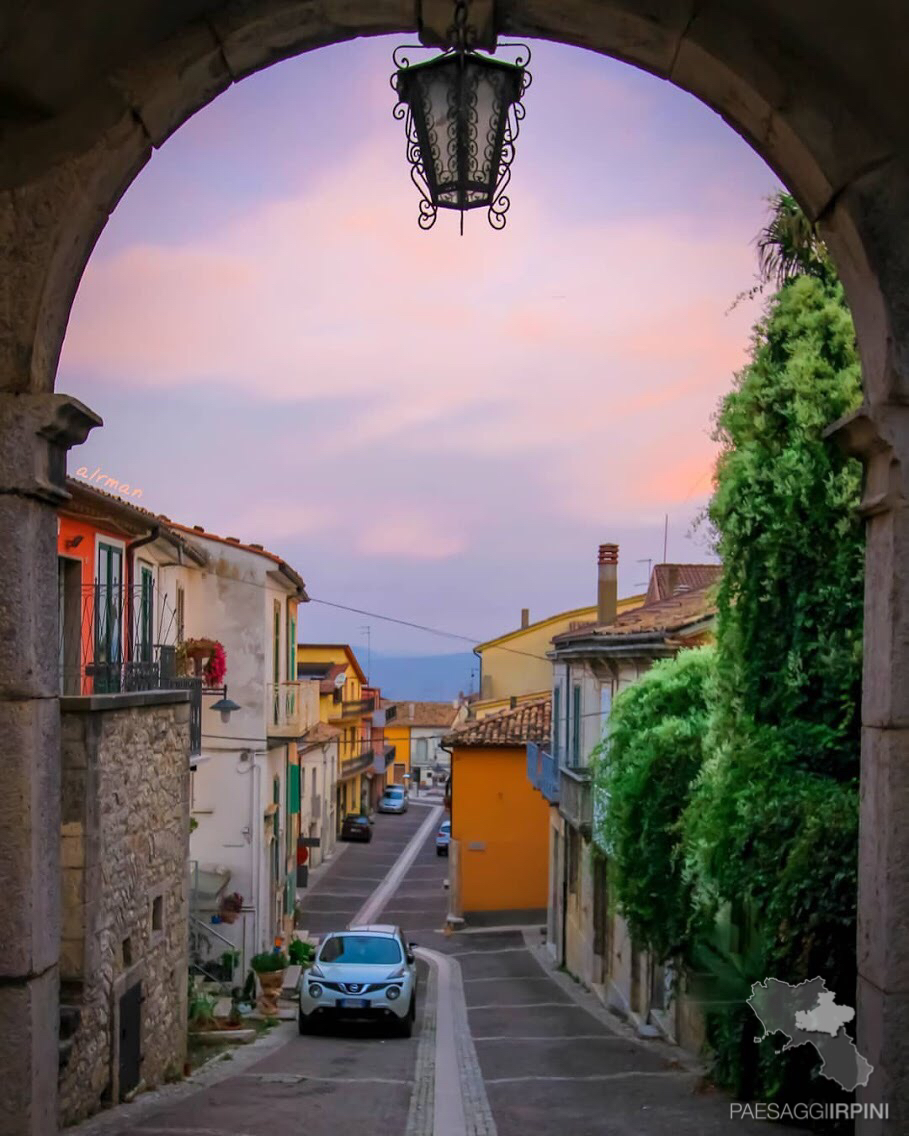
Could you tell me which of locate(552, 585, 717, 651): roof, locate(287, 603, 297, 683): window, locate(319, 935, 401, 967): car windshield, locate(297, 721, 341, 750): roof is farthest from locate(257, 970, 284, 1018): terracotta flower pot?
locate(297, 721, 341, 750): roof

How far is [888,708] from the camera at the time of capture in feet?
14.8

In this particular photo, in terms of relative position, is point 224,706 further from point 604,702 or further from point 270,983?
point 604,702

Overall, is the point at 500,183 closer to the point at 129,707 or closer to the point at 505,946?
the point at 129,707

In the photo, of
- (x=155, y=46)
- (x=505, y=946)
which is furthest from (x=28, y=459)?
(x=505, y=946)

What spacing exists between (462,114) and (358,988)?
48.0 feet

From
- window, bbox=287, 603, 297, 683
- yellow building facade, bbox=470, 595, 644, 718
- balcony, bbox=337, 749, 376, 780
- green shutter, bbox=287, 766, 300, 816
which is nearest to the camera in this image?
window, bbox=287, 603, 297, 683

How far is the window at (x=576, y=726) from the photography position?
80.4 feet

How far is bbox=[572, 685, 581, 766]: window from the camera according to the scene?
24500mm

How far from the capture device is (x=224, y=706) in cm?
2156

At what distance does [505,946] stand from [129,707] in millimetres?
22032

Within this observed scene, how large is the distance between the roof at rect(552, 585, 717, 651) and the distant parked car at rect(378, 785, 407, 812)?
5009cm

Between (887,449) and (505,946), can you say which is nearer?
(887,449)

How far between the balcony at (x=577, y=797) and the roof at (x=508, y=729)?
28.1ft

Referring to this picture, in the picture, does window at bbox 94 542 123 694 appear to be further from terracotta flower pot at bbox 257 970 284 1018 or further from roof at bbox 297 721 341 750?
roof at bbox 297 721 341 750
